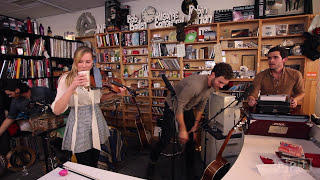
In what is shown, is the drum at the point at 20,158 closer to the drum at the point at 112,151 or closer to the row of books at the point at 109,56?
the drum at the point at 112,151

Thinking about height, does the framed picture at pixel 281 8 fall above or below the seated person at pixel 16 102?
above

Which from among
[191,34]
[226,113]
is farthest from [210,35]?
[226,113]

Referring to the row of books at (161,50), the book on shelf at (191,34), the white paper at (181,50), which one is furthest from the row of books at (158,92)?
the book on shelf at (191,34)

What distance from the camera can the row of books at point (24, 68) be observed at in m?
2.84

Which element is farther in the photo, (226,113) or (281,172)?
(226,113)

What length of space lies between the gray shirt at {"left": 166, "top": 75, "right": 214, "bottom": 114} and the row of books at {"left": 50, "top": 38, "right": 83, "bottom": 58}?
2.97 m

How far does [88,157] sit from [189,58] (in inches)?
105

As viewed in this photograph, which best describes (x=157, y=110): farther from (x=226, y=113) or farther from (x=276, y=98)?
(x=276, y=98)

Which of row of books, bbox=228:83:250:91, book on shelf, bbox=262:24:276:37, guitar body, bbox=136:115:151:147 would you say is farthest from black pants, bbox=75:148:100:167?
book on shelf, bbox=262:24:276:37

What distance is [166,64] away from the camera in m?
3.66

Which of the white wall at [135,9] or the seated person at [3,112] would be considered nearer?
the seated person at [3,112]

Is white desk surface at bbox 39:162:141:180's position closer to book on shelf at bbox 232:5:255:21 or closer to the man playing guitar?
the man playing guitar

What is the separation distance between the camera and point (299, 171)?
929 mm

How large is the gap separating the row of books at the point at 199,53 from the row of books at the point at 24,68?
9.40ft
